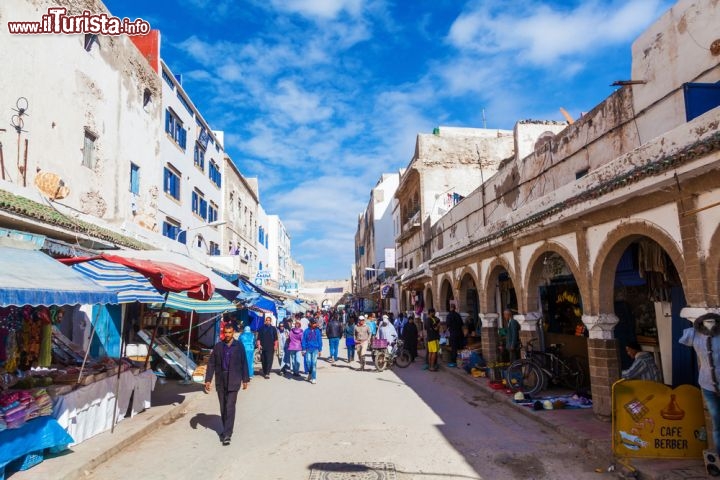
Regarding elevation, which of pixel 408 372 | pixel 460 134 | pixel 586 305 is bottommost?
pixel 408 372

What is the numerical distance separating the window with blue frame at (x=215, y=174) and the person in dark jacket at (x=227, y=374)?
2172 centimetres

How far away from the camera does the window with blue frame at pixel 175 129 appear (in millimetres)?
21141

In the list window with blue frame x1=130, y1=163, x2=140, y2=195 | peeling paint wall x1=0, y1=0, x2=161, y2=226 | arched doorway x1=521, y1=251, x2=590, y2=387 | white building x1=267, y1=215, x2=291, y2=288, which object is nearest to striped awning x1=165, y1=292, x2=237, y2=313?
peeling paint wall x1=0, y1=0, x2=161, y2=226

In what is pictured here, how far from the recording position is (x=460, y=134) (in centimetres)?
2820

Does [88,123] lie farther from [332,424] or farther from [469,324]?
[469,324]

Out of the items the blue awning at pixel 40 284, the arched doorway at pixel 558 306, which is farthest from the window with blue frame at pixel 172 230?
the arched doorway at pixel 558 306

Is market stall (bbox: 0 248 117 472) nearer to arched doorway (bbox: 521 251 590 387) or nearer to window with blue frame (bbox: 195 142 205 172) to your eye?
arched doorway (bbox: 521 251 590 387)

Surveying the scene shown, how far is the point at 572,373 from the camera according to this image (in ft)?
35.0

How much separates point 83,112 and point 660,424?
15.3 m

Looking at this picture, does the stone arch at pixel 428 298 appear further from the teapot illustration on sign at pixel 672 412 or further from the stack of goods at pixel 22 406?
the stack of goods at pixel 22 406

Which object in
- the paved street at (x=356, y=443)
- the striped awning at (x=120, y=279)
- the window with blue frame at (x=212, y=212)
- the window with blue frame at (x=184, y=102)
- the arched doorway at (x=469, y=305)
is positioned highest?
the window with blue frame at (x=184, y=102)

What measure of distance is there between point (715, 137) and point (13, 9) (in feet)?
45.6

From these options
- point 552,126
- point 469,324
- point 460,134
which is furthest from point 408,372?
point 460,134

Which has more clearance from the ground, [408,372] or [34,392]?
[34,392]
